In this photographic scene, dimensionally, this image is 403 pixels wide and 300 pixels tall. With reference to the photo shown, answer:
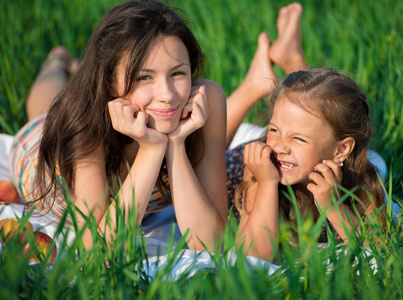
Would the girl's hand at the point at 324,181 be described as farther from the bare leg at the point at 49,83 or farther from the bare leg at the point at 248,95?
the bare leg at the point at 49,83

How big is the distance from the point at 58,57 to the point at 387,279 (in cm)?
271

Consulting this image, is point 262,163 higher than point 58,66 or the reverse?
the reverse

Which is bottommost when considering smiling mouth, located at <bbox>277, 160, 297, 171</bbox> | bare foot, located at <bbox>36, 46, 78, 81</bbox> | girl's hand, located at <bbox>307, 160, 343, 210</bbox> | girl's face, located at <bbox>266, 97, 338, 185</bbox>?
girl's hand, located at <bbox>307, 160, 343, 210</bbox>

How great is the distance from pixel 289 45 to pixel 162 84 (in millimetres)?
1281

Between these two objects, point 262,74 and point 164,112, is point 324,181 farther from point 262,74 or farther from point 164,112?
point 262,74

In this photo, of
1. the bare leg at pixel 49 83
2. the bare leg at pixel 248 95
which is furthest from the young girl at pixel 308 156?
the bare leg at pixel 49 83

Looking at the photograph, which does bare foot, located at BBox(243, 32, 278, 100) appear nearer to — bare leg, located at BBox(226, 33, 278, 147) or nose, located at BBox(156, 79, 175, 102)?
bare leg, located at BBox(226, 33, 278, 147)

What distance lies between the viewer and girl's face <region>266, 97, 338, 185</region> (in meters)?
1.79

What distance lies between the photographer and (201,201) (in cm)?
179

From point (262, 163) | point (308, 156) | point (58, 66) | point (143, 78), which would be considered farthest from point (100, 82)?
point (58, 66)

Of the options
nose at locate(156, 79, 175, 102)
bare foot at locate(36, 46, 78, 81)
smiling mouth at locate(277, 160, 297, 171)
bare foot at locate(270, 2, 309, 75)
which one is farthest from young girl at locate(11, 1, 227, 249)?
bare foot at locate(36, 46, 78, 81)

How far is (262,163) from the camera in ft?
5.80

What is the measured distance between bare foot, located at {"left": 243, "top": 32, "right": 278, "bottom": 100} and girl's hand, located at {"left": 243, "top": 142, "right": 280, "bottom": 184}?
2.88 ft

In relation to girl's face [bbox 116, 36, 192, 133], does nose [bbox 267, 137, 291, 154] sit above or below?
below
